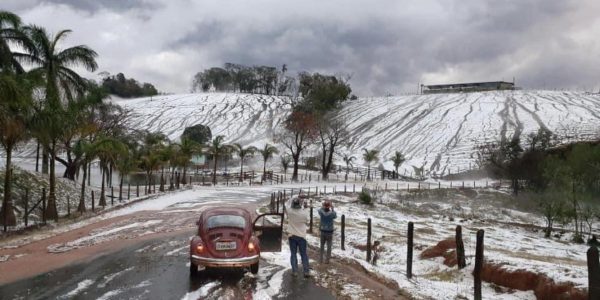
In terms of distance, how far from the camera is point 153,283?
1084 cm

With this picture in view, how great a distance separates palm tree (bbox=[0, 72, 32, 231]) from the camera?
645 inches

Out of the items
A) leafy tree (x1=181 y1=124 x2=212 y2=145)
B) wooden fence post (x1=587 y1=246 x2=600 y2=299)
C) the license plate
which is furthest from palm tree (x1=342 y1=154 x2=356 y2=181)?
wooden fence post (x1=587 y1=246 x2=600 y2=299)

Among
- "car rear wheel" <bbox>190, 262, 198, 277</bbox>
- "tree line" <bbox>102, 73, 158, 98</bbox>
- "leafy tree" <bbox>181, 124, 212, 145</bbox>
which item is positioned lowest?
"car rear wheel" <bbox>190, 262, 198, 277</bbox>

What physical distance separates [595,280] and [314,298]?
4.75m

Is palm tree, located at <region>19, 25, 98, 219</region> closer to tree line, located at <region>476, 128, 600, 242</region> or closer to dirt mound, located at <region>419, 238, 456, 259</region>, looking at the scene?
dirt mound, located at <region>419, 238, 456, 259</region>

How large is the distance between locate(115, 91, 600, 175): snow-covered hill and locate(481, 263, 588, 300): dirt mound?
69356 millimetres

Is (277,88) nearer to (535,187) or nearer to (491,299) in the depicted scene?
(535,187)

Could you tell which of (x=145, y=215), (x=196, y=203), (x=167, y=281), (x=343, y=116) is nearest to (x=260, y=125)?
(x=343, y=116)

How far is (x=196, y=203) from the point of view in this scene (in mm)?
34156

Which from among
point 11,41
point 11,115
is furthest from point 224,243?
point 11,41

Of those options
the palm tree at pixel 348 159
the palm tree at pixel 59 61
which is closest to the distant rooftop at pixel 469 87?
the palm tree at pixel 348 159

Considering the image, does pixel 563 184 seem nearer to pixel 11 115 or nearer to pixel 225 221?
pixel 225 221

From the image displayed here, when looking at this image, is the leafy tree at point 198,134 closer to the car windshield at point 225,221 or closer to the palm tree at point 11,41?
the palm tree at point 11,41

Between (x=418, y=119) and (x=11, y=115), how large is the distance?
339ft
